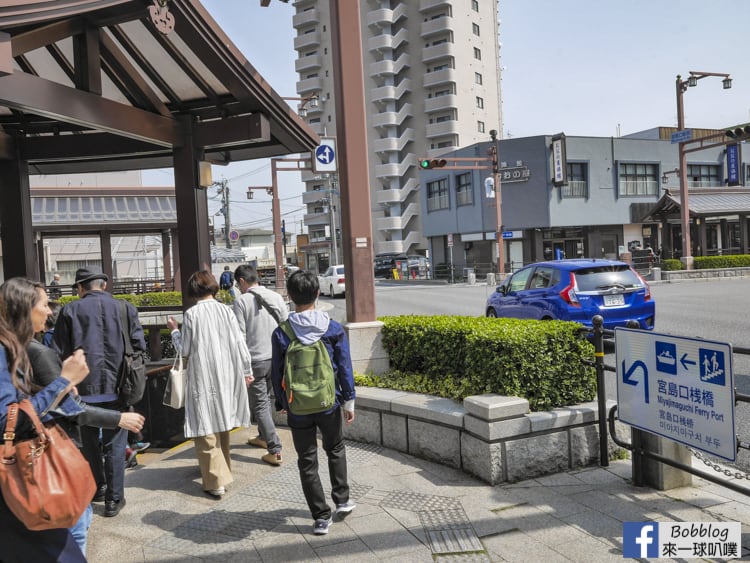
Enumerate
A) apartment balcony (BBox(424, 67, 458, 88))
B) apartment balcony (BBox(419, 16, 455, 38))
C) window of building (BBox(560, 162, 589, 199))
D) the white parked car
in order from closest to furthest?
the white parked car → window of building (BBox(560, 162, 589, 199)) → apartment balcony (BBox(419, 16, 455, 38)) → apartment balcony (BBox(424, 67, 458, 88))

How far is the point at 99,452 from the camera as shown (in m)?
4.53

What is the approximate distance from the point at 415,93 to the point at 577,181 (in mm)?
32562

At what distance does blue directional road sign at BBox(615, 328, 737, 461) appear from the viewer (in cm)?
349

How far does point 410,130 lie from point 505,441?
2495 inches

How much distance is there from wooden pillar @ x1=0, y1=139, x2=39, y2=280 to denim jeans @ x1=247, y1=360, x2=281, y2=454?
4.00 meters

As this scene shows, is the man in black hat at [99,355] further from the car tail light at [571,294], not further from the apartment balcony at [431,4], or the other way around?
the apartment balcony at [431,4]

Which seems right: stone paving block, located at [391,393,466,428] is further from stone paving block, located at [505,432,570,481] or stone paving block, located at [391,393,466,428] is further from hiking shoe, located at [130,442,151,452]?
hiking shoe, located at [130,442,151,452]

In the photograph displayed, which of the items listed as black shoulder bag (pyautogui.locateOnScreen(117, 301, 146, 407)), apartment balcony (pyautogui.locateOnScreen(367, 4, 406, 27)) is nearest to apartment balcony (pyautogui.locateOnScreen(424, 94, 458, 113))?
apartment balcony (pyautogui.locateOnScreen(367, 4, 406, 27))

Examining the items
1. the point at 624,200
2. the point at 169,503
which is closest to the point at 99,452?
the point at 169,503

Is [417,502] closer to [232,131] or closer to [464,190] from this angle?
[232,131]

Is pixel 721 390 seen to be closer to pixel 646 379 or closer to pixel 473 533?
pixel 646 379

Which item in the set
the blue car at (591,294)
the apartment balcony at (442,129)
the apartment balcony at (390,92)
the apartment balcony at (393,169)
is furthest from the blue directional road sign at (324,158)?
the apartment balcony at (390,92)

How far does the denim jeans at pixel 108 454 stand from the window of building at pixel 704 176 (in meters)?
44.9

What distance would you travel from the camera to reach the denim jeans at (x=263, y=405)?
5.22 m
